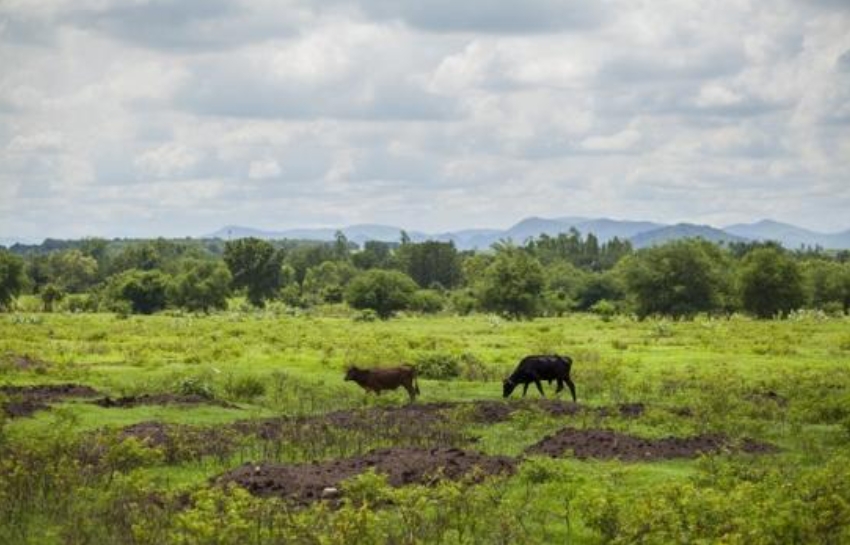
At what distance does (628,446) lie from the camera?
Result: 22.1 meters

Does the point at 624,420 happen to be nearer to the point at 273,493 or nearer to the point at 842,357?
the point at 273,493

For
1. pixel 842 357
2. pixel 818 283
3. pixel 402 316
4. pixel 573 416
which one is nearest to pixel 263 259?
pixel 402 316


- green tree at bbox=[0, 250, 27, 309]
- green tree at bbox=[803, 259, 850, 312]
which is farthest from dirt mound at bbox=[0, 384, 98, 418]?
green tree at bbox=[803, 259, 850, 312]

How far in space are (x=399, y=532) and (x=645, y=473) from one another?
6.33 meters

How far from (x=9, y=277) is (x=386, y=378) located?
92.4 meters

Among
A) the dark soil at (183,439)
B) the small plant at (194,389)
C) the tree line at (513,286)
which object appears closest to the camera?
the dark soil at (183,439)

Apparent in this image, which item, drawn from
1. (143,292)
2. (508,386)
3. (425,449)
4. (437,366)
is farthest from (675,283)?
(425,449)

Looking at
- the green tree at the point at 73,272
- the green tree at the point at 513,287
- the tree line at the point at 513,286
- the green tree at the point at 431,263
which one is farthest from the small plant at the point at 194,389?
the green tree at the point at 431,263

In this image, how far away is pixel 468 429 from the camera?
25.2m

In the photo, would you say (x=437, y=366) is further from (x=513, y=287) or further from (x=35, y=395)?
(x=513, y=287)

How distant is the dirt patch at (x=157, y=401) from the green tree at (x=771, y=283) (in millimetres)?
75480

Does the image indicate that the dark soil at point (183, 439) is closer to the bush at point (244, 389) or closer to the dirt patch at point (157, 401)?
the dirt patch at point (157, 401)

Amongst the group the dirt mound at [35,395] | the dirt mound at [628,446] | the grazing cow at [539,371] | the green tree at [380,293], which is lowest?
the dirt mound at [35,395]

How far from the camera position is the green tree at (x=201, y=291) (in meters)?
119
